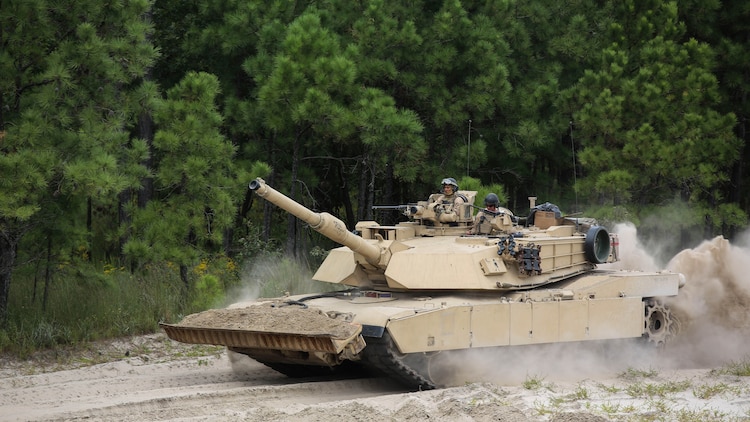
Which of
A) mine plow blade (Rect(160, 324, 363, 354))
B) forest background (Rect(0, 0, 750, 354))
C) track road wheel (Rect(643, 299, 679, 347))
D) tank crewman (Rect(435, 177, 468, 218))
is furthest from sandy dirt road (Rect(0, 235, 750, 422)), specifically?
tank crewman (Rect(435, 177, 468, 218))

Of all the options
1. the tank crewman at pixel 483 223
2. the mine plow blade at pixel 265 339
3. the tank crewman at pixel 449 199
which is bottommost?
the mine plow blade at pixel 265 339

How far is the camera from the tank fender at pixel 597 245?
51.3 ft

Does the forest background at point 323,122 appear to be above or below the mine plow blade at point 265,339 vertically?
above

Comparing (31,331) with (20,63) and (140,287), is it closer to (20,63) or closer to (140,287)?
(140,287)

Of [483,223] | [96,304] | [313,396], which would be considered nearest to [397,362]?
[313,396]

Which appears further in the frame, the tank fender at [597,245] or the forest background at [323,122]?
the forest background at [323,122]

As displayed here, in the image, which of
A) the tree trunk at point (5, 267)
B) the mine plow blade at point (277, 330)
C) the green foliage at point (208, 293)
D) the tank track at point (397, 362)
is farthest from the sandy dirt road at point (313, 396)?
the green foliage at point (208, 293)

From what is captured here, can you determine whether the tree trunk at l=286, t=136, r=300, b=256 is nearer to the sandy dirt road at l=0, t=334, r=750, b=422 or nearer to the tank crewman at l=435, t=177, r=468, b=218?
the sandy dirt road at l=0, t=334, r=750, b=422

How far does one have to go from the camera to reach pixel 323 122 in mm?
20438

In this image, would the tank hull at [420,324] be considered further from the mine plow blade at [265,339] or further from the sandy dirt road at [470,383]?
the sandy dirt road at [470,383]

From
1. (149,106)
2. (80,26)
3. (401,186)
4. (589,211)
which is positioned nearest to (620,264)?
(589,211)

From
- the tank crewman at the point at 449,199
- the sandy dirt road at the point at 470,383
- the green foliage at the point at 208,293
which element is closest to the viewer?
the sandy dirt road at the point at 470,383

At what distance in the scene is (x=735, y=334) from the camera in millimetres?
16844

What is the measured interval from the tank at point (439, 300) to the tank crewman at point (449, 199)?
4cm
